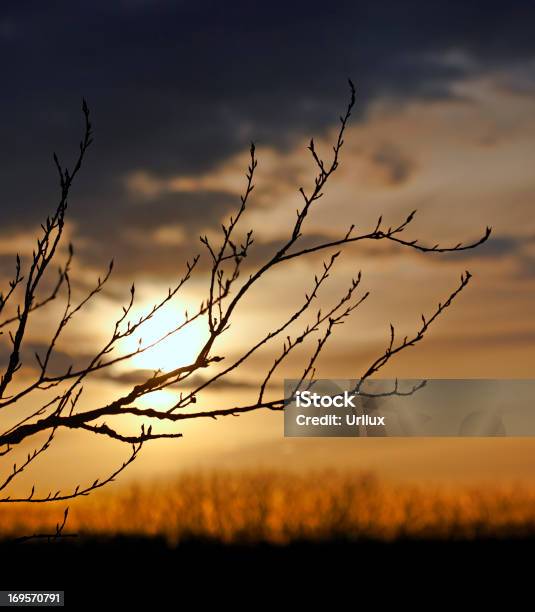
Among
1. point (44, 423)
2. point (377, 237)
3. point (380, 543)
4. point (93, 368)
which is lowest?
point (44, 423)

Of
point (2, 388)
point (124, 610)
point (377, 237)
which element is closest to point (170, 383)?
point (2, 388)

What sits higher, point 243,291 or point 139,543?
point 139,543

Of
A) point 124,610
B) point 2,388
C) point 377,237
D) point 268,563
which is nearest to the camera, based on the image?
point 2,388

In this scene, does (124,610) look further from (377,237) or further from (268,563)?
(377,237)

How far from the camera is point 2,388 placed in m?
4.34

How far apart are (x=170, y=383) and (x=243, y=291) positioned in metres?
0.60

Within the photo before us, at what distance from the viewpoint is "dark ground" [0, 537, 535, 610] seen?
1465 cm

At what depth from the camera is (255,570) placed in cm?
1566

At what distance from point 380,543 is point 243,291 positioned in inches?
510

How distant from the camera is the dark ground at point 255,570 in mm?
14648

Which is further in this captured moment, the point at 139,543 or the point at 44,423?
the point at 139,543

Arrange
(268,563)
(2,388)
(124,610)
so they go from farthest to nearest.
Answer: (268,563), (124,610), (2,388)

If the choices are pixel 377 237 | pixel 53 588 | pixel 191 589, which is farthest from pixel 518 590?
pixel 377 237

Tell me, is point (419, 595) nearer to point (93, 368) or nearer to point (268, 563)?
point (268, 563)
